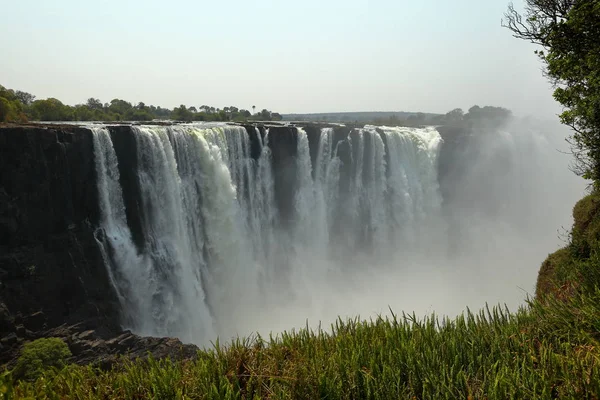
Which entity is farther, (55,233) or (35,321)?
(55,233)

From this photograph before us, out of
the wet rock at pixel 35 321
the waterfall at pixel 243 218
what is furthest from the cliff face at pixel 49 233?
the waterfall at pixel 243 218

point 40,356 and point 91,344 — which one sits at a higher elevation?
point 40,356

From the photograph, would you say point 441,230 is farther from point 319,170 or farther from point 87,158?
point 87,158

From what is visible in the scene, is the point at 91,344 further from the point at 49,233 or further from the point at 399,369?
the point at 399,369

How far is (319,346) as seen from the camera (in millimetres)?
4836

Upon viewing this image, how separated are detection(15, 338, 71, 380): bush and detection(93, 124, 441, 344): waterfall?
13.2 feet

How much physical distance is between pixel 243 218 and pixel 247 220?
587 mm

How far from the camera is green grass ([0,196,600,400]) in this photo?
346 centimetres

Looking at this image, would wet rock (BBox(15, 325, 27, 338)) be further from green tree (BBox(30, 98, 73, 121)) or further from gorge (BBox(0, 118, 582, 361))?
green tree (BBox(30, 98, 73, 121))

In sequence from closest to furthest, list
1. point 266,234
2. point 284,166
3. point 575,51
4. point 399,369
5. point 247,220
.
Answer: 1. point 399,369
2. point 575,51
3. point 247,220
4. point 266,234
5. point 284,166

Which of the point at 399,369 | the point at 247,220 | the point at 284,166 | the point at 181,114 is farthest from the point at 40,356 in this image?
the point at 181,114

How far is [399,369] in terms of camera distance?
3.87 metres

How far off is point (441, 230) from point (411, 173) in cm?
576

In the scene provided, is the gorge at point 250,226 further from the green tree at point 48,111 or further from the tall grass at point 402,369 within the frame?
the green tree at point 48,111
